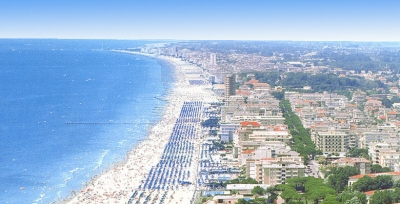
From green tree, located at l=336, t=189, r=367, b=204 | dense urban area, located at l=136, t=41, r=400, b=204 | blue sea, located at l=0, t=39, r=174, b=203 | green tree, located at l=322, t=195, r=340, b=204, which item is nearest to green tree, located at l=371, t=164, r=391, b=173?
dense urban area, located at l=136, t=41, r=400, b=204

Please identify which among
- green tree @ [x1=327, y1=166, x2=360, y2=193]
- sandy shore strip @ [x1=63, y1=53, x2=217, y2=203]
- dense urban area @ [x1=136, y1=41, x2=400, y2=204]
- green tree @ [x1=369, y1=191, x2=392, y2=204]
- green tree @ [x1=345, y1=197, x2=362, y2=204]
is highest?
green tree @ [x1=345, y1=197, x2=362, y2=204]

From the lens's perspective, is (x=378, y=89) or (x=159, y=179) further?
(x=378, y=89)

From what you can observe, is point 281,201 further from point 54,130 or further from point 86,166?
point 54,130

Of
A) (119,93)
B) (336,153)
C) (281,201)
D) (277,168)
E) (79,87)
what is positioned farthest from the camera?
(79,87)

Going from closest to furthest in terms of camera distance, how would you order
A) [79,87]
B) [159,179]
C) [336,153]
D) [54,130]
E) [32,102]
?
[159,179], [336,153], [54,130], [32,102], [79,87]

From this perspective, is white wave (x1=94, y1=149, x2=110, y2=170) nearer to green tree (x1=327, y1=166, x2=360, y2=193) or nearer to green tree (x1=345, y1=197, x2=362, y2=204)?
green tree (x1=327, y1=166, x2=360, y2=193)

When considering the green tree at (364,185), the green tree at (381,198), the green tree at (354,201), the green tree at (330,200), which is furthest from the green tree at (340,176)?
the green tree at (354,201)

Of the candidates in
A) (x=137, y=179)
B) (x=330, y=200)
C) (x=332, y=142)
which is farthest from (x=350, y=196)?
(x=332, y=142)

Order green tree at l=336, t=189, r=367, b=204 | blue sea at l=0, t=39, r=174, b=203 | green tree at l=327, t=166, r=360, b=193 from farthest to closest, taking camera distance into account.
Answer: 1. blue sea at l=0, t=39, r=174, b=203
2. green tree at l=327, t=166, r=360, b=193
3. green tree at l=336, t=189, r=367, b=204

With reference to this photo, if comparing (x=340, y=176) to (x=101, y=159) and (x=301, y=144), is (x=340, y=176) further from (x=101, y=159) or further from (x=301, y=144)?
(x=101, y=159)

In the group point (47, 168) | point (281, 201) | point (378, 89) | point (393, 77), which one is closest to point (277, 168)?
point (281, 201)
